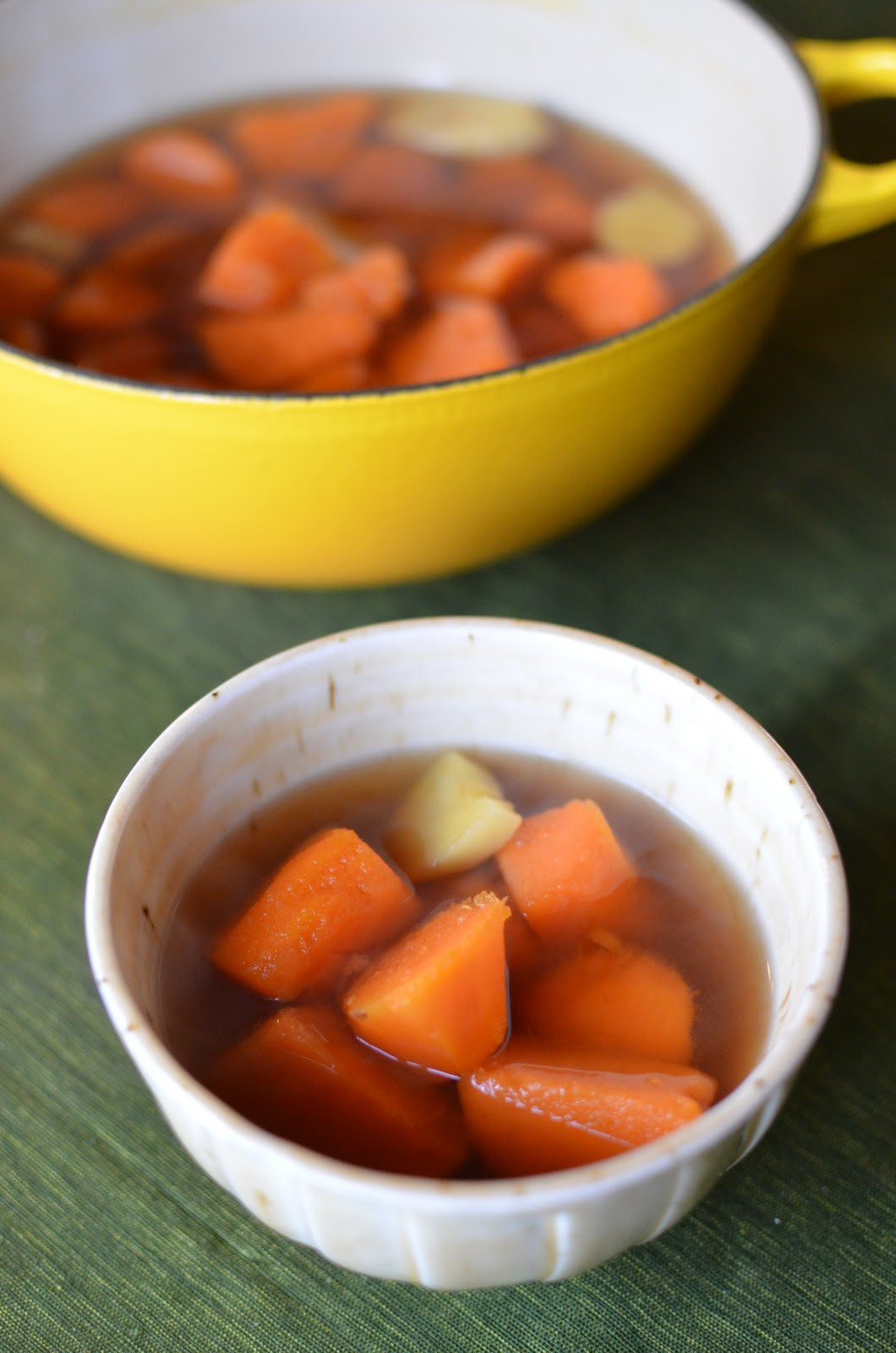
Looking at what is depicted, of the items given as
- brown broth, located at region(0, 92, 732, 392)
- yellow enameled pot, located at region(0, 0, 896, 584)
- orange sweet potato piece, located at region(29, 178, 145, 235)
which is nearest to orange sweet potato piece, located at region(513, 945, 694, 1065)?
yellow enameled pot, located at region(0, 0, 896, 584)

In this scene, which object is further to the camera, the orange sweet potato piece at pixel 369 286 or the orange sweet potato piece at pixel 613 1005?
the orange sweet potato piece at pixel 369 286

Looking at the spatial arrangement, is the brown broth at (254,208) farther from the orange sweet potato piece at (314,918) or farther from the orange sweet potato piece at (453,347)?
the orange sweet potato piece at (314,918)

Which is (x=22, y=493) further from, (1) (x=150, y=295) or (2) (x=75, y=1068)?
(2) (x=75, y=1068)

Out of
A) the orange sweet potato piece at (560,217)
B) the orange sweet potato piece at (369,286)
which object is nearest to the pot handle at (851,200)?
the orange sweet potato piece at (560,217)

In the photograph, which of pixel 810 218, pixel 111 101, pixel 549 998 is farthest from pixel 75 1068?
pixel 111 101

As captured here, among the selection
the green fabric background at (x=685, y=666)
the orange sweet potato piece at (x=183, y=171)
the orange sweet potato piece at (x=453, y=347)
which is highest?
the orange sweet potato piece at (x=183, y=171)

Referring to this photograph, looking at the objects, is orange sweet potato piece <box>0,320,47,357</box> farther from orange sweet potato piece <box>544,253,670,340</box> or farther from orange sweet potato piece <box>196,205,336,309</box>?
orange sweet potato piece <box>544,253,670,340</box>
